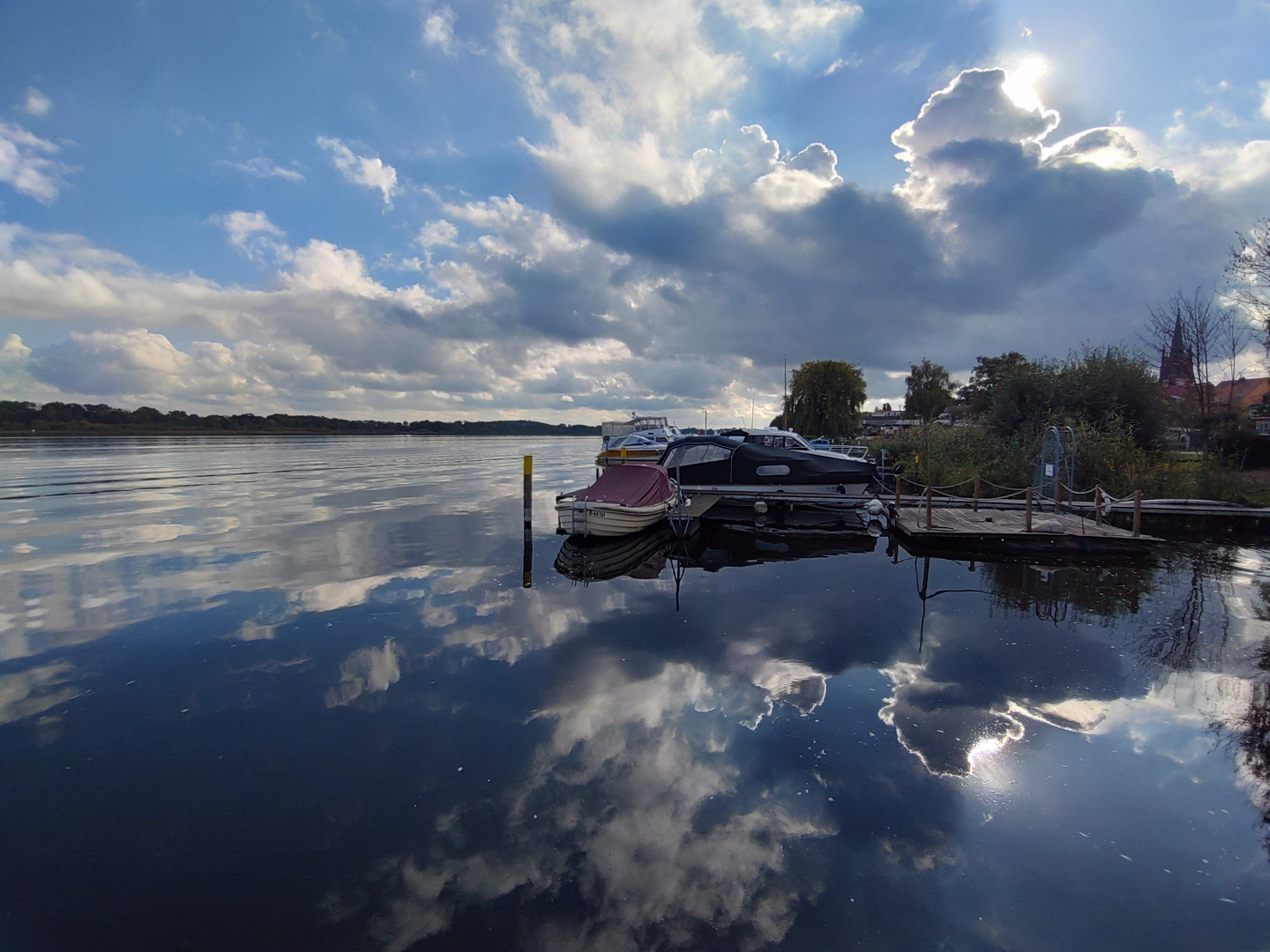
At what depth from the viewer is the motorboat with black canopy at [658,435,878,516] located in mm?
18875

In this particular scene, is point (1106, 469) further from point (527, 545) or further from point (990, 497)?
point (527, 545)

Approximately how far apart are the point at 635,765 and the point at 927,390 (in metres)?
81.1

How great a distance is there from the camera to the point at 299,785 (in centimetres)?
477

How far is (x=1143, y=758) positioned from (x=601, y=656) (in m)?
5.34

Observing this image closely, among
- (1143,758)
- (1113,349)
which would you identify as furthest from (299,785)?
(1113,349)

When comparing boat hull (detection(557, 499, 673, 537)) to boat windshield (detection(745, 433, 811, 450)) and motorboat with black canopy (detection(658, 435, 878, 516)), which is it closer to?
motorboat with black canopy (detection(658, 435, 878, 516))

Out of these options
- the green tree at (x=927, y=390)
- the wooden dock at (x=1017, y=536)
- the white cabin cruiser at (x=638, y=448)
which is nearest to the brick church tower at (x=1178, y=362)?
the wooden dock at (x=1017, y=536)

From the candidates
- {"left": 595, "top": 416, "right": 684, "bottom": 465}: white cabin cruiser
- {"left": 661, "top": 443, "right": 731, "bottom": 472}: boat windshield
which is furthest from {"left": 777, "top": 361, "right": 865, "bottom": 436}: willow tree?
{"left": 661, "top": 443, "right": 731, "bottom": 472}: boat windshield

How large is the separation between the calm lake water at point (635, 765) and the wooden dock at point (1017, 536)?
92.8 inches

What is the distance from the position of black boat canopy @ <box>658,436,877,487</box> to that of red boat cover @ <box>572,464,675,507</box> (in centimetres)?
414

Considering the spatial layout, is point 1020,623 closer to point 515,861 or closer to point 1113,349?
point 515,861

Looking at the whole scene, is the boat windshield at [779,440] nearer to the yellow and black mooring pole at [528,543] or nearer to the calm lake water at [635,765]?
the yellow and black mooring pole at [528,543]

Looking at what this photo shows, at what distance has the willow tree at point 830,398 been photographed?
54.1 meters

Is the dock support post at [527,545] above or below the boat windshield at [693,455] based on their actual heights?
below
